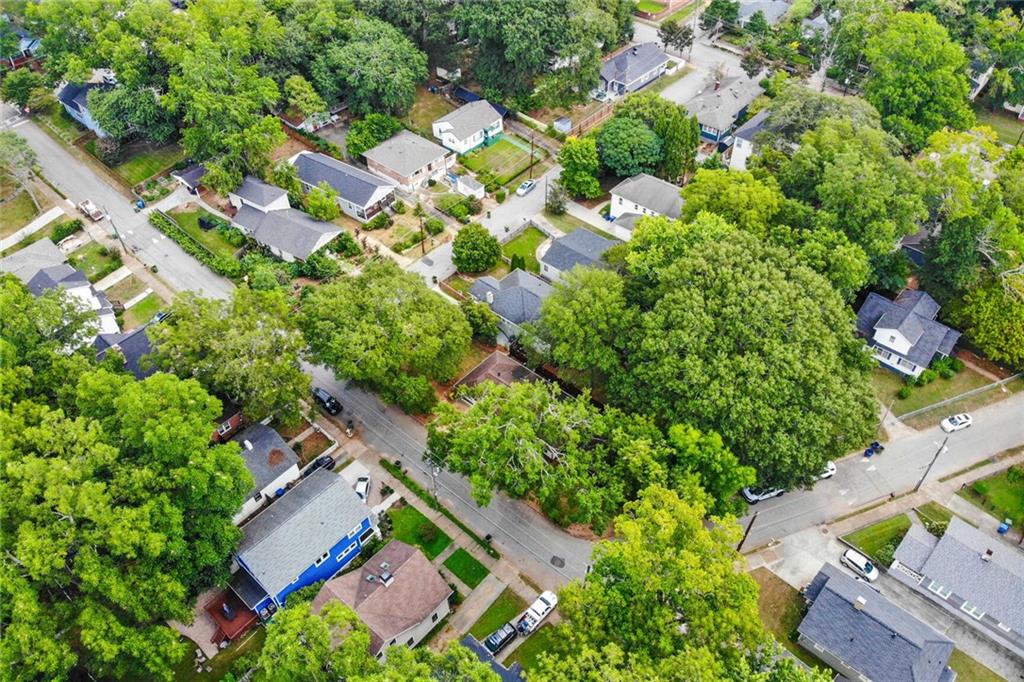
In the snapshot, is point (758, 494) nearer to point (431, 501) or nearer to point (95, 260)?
point (431, 501)

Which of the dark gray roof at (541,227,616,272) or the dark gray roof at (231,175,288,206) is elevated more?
the dark gray roof at (541,227,616,272)

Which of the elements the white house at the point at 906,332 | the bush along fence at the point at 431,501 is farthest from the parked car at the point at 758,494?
the bush along fence at the point at 431,501

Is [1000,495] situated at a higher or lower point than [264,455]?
higher

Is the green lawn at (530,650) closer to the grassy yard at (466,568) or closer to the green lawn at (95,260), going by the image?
the grassy yard at (466,568)

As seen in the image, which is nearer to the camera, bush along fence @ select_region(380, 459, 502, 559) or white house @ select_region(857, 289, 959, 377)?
bush along fence @ select_region(380, 459, 502, 559)

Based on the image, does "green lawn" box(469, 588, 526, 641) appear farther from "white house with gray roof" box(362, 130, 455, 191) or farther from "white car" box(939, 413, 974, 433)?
"white house with gray roof" box(362, 130, 455, 191)

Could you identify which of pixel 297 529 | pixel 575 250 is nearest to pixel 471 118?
pixel 575 250

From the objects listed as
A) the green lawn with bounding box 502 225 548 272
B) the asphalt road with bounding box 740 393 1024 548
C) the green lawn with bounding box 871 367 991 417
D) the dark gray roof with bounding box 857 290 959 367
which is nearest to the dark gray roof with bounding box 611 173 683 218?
the green lawn with bounding box 502 225 548 272
